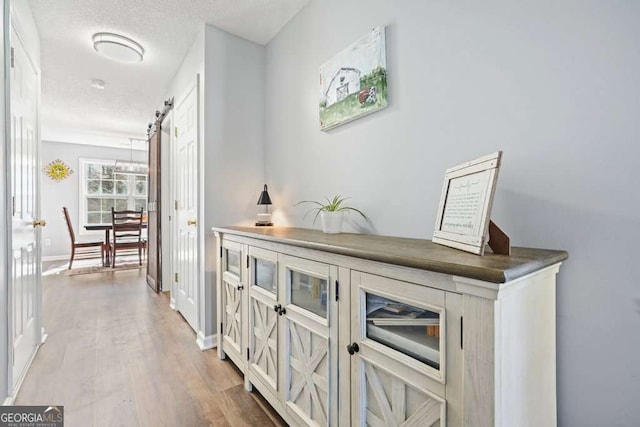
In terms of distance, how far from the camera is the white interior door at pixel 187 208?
2.50 meters

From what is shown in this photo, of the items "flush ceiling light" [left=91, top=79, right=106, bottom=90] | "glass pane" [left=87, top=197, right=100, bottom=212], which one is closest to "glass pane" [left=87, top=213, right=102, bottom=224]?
"glass pane" [left=87, top=197, right=100, bottom=212]

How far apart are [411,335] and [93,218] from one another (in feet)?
24.8

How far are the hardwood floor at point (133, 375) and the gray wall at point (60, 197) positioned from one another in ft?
12.8

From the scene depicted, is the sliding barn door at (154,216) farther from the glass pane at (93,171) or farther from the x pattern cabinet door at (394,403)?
the x pattern cabinet door at (394,403)

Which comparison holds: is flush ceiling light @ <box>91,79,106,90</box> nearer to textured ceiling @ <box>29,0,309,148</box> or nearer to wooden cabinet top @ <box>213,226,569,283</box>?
textured ceiling @ <box>29,0,309,148</box>

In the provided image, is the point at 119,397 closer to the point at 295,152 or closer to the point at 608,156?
the point at 295,152

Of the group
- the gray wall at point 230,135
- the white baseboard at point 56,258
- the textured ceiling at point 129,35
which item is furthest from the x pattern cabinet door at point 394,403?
the white baseboard at point 56,258

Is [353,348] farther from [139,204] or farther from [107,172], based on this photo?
[107,172]

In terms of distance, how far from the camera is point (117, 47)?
2578 mm

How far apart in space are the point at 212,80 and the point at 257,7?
2.01 ft

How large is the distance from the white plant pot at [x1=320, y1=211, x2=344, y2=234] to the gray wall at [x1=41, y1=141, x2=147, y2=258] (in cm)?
681

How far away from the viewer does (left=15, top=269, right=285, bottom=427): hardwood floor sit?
4.94ft

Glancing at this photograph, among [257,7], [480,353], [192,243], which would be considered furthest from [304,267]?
[257,7]

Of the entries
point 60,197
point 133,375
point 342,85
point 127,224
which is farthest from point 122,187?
point 342,85
